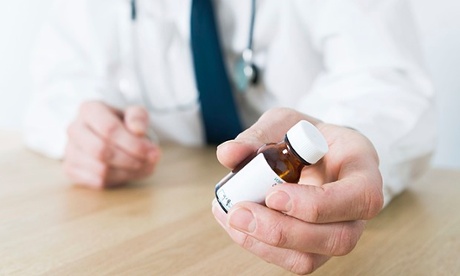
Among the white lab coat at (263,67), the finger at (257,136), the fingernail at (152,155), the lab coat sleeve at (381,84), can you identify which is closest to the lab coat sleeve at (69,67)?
the white lab coat at (263,67)

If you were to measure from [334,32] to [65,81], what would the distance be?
494mm

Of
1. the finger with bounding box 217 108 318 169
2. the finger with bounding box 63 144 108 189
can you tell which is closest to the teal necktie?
the finger with bounding box 63 144 108 189

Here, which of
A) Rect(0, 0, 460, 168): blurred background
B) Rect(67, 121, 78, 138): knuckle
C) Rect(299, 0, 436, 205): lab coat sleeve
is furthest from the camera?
Rect(0, 0, 460, 168): blurred background

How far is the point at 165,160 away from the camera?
1.04m

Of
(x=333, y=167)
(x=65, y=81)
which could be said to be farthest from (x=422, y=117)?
(x=65, y=81)

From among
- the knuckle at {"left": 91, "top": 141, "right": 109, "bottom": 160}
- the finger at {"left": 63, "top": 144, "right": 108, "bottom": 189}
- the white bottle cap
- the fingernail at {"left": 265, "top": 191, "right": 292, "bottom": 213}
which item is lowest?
the finger at {"left": 63, "top": 144, "right": 108, "bottom": 189}

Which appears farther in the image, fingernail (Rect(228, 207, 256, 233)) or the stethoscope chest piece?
the stethoscope chest piece

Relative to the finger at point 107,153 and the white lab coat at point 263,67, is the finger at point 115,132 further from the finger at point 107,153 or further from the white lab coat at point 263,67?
the white lab coat at point 263,67

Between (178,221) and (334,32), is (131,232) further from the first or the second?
(334,32)

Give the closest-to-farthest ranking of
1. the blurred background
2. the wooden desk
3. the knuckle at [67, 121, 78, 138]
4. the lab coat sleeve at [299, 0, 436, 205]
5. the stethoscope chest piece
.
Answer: the wooden desk, the lab coat sleeve at [299, 0, 436, 205], the knuckle at [67, 121, 78, 138], the stethoscope chest piece, the blurred background

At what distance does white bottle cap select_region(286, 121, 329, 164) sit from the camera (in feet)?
1.45

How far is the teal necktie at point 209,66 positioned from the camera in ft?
3.25

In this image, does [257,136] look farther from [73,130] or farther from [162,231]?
[73,130]

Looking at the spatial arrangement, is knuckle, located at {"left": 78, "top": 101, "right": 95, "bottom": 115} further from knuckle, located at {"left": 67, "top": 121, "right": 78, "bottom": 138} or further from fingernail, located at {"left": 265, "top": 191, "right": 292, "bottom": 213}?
fingernail, located at {"left": 265, "top": 191, "right": 292, "bottom": 213}
